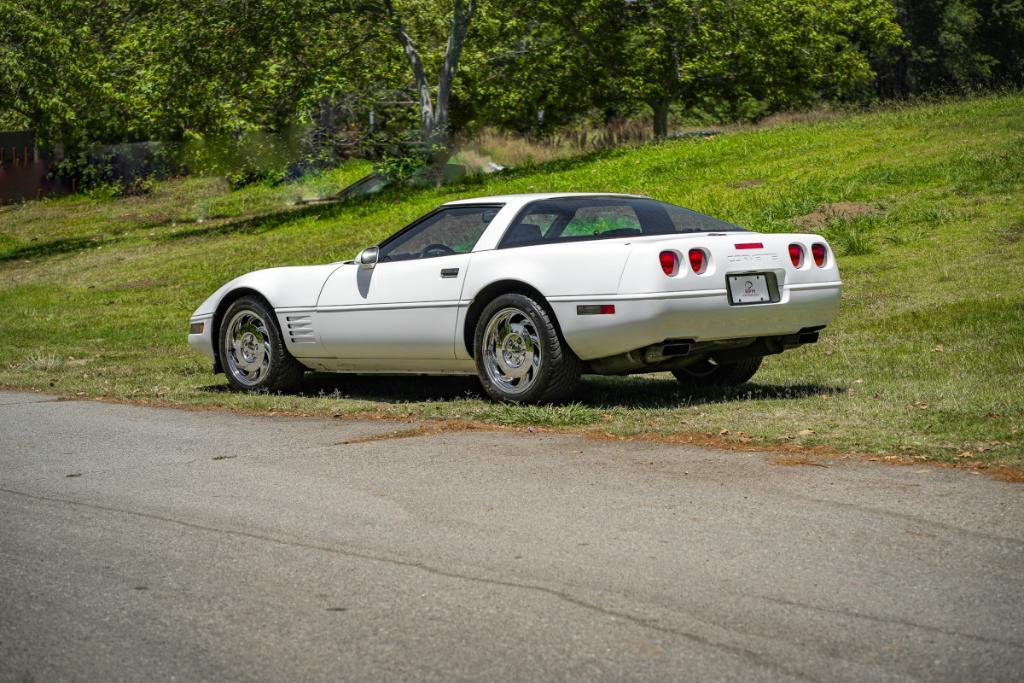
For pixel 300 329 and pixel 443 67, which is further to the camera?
pixel 443 67

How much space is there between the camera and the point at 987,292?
12336 mm

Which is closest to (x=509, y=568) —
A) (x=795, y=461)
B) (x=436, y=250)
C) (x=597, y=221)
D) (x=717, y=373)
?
(x=795, y=461)

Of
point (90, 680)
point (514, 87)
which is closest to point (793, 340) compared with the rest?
point (90, 680)

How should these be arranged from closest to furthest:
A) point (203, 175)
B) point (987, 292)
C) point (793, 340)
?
point (793, 340), point (987, 292), point (203, 175)

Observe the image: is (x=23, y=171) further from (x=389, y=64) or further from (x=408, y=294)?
(x=408, y=294)

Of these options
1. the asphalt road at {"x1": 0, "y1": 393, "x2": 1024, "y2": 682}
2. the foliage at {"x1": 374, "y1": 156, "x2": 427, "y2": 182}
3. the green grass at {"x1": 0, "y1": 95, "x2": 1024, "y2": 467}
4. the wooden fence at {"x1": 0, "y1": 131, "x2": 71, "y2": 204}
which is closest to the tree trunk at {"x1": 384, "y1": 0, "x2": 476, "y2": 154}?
the foliage at {"x1": 374, "y1": 156, "x2": 427, "y2": 182}

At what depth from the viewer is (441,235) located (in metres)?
8.93

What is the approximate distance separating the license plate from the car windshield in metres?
0.58

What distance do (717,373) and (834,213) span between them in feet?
28.5

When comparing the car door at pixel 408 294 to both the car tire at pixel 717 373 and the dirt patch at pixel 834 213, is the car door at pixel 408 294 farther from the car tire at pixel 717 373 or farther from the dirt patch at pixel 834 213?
the dirt patch at pixel 834 213

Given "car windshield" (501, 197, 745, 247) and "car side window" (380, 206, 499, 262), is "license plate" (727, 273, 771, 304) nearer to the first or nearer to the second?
"car windshield" (501, 197, 745, 247)

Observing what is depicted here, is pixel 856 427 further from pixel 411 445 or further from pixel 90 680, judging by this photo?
pixel 90 680

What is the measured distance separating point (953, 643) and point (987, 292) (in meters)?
9.44

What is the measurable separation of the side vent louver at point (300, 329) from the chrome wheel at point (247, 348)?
0.96 ft
